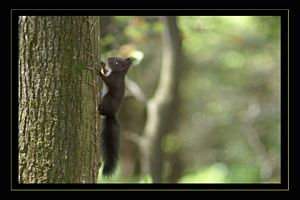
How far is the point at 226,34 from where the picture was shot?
8.49 m

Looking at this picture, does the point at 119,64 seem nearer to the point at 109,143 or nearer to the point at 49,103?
the point at 109,143

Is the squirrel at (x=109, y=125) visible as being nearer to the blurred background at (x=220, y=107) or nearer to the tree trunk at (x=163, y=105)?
the tree trunk at (x=163, y=105)

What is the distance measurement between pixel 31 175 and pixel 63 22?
2.90 feet

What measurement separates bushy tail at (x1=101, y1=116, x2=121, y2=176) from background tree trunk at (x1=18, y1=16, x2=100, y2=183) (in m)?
0.57

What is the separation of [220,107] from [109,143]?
5.98 meters

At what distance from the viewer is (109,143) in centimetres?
386

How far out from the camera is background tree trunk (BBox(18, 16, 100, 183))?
127 inches

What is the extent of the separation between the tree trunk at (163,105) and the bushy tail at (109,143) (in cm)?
287

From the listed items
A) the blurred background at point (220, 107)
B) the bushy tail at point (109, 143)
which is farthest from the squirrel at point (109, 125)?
the blurred background at point (220, 107)

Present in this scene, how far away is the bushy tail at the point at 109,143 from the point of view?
3852 mm
